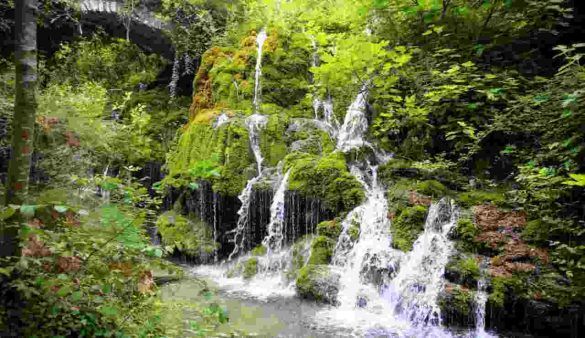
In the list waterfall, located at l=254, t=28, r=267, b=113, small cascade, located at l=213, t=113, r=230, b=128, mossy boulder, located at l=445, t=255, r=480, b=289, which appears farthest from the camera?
waterfall, located at l=254, t=28, r=267, b=113

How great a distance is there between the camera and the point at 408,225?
26.3 feet

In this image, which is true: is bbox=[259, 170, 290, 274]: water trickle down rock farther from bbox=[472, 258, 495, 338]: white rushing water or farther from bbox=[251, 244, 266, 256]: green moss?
bbox=[472, 258, 495, 338]: white rushing water

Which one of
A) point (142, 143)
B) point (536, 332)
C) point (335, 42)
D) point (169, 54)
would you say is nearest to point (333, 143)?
point (335, 42)

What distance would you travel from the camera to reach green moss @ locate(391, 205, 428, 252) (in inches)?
305

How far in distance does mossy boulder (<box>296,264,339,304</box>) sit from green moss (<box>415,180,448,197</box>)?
2.85 m

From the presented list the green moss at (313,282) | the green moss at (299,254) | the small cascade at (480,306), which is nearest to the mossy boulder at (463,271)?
the small cascade at (480,306)

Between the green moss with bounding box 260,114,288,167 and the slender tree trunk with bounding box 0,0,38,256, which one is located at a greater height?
the green moss with bounding box 260,114,288,167

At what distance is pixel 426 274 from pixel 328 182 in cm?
339

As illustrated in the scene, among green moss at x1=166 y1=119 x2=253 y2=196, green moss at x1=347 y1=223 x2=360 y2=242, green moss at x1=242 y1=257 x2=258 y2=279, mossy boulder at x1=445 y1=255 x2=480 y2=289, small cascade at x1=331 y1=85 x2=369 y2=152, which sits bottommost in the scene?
green moss at x1=242 y1=257 x2=258 y2=279

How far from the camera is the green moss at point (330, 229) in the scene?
8.62 metres

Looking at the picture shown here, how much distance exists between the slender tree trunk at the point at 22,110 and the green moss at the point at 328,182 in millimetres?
6914

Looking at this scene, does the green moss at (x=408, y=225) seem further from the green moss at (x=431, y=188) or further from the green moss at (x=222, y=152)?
the green moss at (x=222, y=152)

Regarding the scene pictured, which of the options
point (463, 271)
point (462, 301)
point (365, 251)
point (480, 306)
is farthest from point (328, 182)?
point (480, 306)

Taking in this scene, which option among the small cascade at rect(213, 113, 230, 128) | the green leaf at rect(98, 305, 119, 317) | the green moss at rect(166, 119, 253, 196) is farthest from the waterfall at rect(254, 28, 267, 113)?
the green leaf at rect(98, 305, 119, 317)
